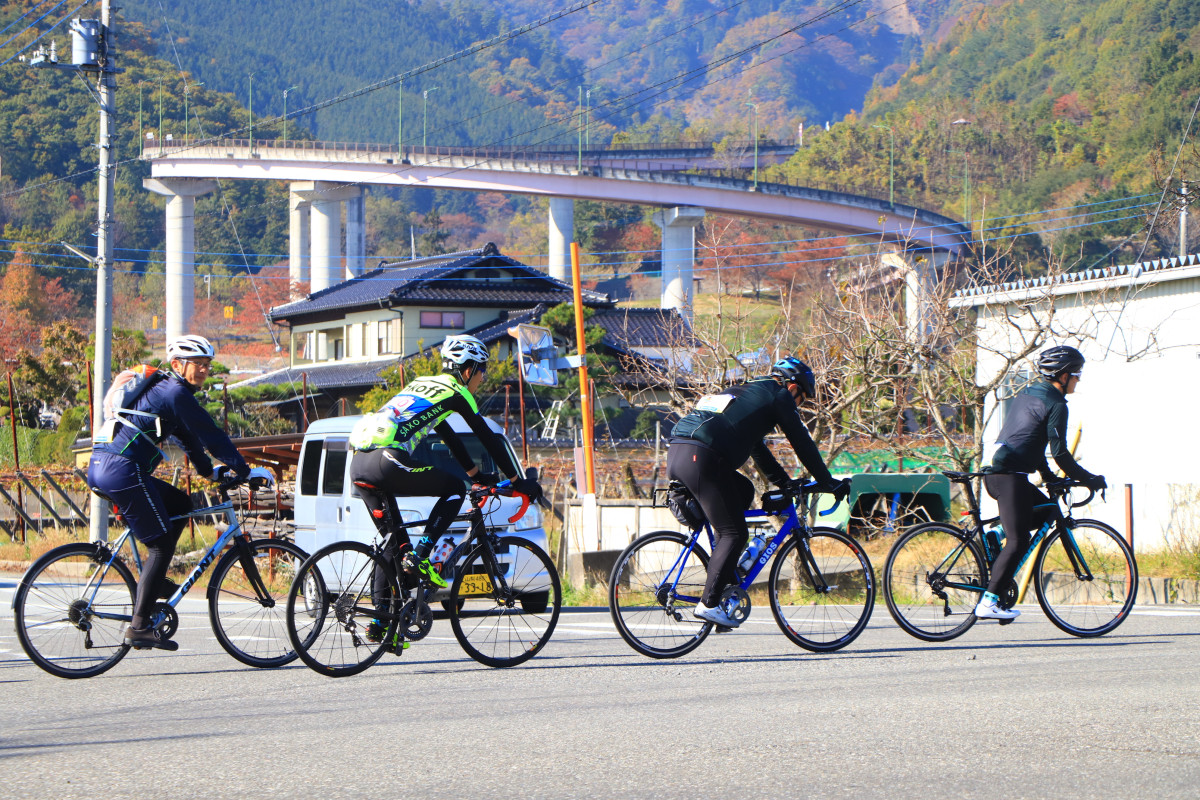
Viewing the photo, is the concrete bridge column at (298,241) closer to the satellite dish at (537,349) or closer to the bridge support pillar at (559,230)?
the bridge support pillar at (559,230)

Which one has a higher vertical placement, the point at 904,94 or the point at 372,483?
the point at 904,94

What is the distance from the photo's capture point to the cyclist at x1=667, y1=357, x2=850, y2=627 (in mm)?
6754

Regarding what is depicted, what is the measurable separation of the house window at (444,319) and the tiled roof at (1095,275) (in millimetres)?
27682

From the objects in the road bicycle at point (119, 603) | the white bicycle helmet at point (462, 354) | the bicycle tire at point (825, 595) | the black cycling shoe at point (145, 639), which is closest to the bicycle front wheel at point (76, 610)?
the road bicycle at point (119, 603)

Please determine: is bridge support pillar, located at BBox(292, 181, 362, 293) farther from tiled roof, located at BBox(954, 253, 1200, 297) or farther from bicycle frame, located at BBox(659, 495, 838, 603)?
bicycle frame, located at BBox(659, 495, 838, 603)

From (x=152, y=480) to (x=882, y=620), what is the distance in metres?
5.51

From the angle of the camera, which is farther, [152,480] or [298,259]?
[298,259]

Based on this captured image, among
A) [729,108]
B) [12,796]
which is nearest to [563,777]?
[12,796]

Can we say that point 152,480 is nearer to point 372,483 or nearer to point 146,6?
point 372,483

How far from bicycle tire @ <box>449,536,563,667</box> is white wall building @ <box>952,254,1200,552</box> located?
1083 centimetres

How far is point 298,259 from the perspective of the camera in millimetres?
87625

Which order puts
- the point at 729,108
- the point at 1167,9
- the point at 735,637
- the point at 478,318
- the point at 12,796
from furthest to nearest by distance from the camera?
the point at 729,108
the point at 1167,9
the point at 478,318
the point at 735,637
the point at 12,796

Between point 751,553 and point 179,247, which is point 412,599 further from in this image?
point 179,247

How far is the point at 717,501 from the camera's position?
22.1 ft
